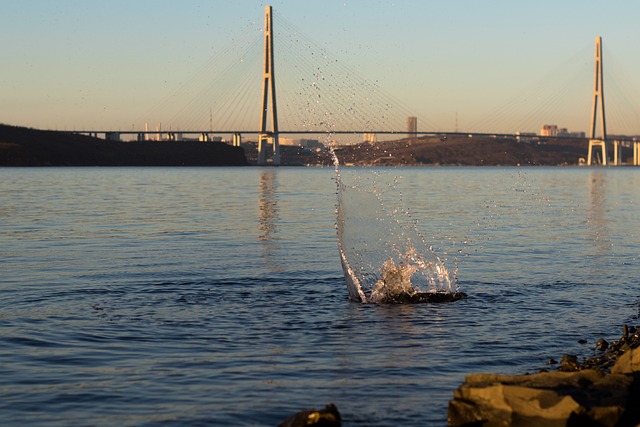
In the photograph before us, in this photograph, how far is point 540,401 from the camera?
7.38m

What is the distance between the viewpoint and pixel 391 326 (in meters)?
13.1

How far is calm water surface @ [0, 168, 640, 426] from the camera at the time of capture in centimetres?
910

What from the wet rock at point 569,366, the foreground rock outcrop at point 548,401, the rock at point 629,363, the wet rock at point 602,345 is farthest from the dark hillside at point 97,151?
the foreground rock outcrop at point 548,401

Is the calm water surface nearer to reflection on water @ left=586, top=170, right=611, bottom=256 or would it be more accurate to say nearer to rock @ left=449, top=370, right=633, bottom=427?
reflection on water @ left=586, top=170, right=611, bottom=256

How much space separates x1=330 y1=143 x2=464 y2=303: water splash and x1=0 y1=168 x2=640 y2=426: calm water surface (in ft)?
1.49

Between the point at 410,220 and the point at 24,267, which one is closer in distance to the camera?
the point at 24,267

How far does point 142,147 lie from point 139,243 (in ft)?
488

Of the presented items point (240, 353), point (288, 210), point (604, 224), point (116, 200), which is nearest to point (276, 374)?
point (240, 353)

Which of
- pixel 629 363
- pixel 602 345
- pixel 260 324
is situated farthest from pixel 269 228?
pixel 629 363

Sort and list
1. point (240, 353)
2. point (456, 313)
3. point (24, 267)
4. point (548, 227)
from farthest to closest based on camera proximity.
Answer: point (548, 227)
point (24, 267)
point (456, 313)
point (240, 353)

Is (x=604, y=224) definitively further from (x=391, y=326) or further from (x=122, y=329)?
(x=122, y=329)

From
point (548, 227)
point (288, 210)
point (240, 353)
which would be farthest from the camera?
point (288, 210)

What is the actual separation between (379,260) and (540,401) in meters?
10.9

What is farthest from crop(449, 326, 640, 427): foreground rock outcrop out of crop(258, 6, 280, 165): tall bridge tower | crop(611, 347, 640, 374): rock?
crop(258, 6, 280, 165): tall bridge tower
